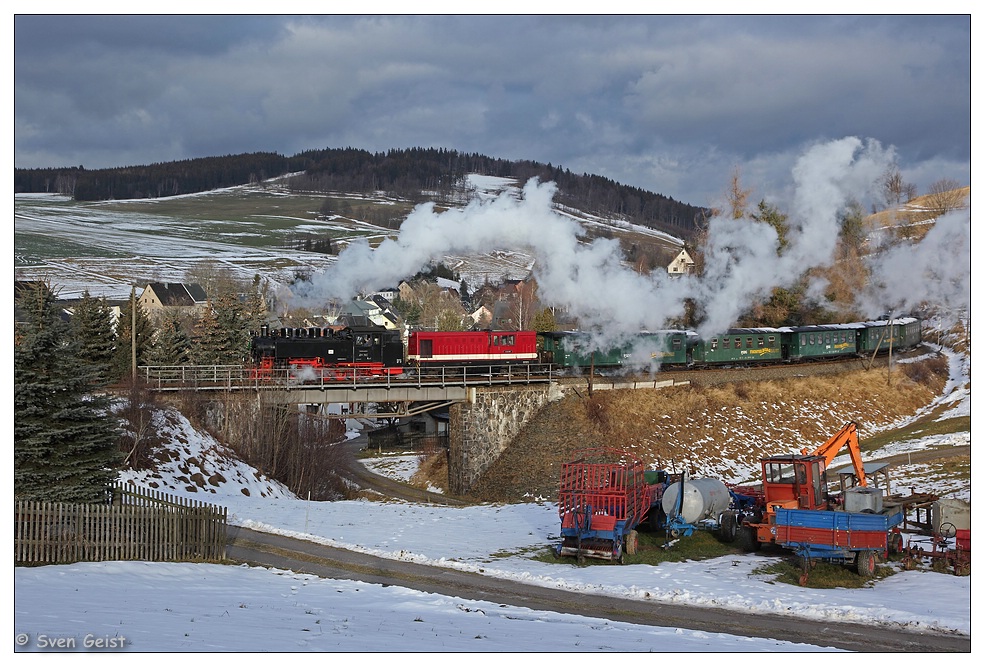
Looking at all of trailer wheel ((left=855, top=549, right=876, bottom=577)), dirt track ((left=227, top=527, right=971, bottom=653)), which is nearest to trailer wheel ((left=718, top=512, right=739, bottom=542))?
trailer wheel ((left=855, top=549, right=876, bottom=577))

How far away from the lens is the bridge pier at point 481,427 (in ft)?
135

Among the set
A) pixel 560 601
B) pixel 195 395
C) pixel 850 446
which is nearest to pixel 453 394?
pixel 195 395

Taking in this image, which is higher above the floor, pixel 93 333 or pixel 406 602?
pixel 93 333

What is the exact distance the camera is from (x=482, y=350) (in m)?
46.1

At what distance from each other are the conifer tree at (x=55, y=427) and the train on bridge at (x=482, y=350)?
20.3 meters

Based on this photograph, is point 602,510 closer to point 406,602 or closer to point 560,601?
point 560,601

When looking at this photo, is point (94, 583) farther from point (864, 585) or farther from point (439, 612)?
point (864, 585)

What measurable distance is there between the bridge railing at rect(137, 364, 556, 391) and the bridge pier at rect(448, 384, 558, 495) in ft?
2.83

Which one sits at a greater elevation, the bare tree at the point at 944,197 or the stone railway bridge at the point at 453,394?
the bare tree at the point at 944,197

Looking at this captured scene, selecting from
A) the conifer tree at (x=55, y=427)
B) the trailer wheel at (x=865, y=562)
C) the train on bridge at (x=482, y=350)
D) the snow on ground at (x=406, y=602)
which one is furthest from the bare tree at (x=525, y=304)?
the trailer wheel at (x=865, y=562)

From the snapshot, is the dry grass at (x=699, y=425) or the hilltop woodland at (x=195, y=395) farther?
the dry grass at (x=699, y=425)

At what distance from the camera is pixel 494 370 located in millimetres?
46469

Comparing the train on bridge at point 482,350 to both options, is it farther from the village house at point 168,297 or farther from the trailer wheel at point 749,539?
the village house at point 168,297

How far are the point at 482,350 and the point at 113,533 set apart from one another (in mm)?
28406
